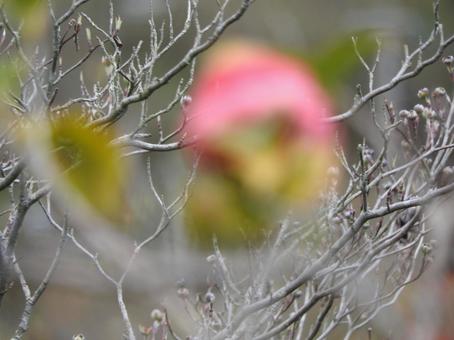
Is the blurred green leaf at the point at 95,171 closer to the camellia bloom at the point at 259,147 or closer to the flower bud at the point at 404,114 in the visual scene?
the camellia bloom at the point at 259,147

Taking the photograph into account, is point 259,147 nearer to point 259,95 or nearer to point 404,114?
point 259,95

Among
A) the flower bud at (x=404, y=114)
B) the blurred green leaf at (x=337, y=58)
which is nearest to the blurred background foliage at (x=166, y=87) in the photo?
the blurred green leaf at (x=337, y=58)

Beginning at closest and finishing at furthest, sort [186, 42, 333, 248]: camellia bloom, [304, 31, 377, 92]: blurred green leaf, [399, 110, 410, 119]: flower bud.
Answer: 1. [304, 31, 377, 92]: blurred green leaf
2. [186, 42, 333, 248]: camellia bloom
3. [399, 110, 410, 119]: flower bud

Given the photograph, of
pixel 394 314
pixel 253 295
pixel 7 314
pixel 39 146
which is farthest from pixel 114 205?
pixel 7 314

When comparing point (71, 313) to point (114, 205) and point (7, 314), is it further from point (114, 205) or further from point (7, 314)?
point (114, 205)

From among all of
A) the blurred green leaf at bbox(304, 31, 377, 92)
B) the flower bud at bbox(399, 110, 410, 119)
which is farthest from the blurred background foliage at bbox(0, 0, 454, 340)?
the flower bud at bbox(399, 110, 410, 119)

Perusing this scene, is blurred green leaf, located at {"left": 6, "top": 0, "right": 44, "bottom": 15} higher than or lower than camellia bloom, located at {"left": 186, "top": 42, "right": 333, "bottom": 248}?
higher

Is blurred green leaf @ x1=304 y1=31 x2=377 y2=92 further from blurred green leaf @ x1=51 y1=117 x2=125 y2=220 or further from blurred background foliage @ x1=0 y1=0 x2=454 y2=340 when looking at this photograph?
blurred green leaf @ x1=51 y1=117 x2=125 y2=220
